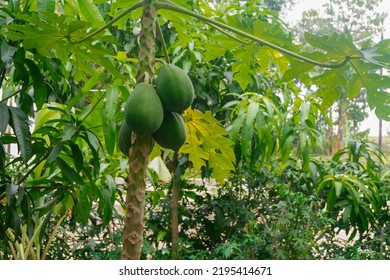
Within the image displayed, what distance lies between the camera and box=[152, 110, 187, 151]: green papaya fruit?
Result: 2.01 ft

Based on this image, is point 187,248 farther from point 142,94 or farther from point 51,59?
point 142,94

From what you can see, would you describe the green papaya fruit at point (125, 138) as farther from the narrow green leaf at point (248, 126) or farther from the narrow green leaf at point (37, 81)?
the narrow green leaf at point (248, 126)

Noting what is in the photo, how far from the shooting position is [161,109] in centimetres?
59

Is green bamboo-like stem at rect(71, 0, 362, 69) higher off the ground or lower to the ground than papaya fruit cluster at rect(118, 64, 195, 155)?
higher

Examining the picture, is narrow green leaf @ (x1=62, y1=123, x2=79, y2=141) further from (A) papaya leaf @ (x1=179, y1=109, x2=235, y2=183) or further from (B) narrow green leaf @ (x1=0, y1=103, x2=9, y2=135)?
(A) papaya leaf @ (x1=179, y1=109, x2=235, y2=183)

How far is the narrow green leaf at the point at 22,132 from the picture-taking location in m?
0.94

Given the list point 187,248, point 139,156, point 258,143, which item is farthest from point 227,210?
point 139,156

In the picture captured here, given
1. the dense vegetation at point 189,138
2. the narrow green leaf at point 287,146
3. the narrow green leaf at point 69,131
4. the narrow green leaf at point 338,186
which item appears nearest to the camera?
the dense vegetation at point 189,138

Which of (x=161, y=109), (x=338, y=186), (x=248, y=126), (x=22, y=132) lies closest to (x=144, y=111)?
(x=161, y=109)

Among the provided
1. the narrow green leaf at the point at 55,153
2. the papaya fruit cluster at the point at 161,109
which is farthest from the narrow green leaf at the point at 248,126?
the papaya fruit cluster at the point at 161,109

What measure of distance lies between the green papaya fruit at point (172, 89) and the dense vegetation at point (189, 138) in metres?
0.02

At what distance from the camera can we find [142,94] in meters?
0.58

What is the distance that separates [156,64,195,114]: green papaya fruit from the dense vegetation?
24mm

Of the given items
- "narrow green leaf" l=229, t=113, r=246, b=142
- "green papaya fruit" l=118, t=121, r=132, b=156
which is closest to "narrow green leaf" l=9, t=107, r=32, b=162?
"green papaya fruit" l=118, t=121, r=132, b=156
